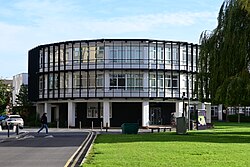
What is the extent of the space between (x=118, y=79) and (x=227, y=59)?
31.0 metres

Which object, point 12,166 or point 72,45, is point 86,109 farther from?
point 12,166

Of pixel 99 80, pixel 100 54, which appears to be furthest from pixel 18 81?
pixel 100 54

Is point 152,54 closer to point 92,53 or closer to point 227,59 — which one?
point 92,53

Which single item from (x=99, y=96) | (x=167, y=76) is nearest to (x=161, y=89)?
(x=167, y=76)

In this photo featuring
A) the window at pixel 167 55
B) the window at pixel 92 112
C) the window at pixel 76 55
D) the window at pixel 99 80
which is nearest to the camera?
the window at pixel 99 80

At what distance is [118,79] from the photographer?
67.9m

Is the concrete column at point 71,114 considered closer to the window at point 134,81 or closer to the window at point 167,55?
the window at point 134,81

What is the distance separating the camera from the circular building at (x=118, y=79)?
67.6 metres

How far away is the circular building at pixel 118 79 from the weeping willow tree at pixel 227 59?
80.5 ft

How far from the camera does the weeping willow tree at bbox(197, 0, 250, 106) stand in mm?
35594

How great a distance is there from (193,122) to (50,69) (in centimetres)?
2510

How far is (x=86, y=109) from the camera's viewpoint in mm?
71750

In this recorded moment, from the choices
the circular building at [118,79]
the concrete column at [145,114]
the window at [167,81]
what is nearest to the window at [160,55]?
the circular building at [118,79]

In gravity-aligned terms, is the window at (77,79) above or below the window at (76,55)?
below
